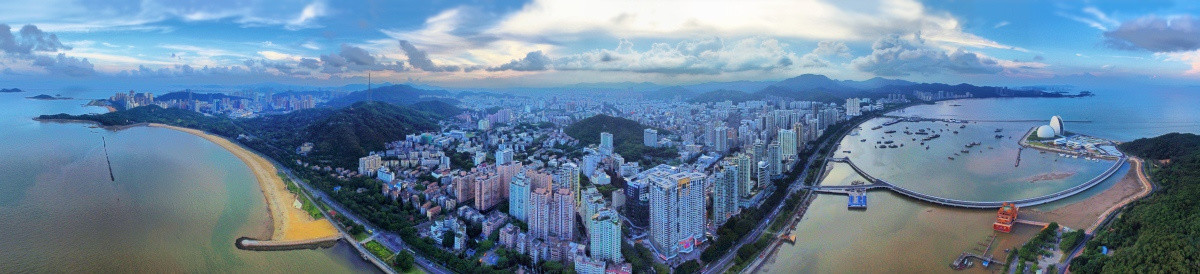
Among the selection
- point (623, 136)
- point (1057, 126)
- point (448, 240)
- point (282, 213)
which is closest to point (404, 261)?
point (448, 240)

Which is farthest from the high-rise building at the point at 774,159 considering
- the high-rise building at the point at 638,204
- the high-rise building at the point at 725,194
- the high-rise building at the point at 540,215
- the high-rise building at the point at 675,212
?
the high-rise building at the point at 540,215

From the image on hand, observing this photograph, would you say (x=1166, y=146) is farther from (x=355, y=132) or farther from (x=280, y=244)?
(x=355, y=132)

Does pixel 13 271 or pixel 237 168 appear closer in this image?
pixel 13 271

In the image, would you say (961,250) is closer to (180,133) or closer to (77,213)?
(77,213)

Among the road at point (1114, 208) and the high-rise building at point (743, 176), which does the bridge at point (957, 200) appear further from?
the high-rise building at point (743, 176)

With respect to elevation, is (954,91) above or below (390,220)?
above

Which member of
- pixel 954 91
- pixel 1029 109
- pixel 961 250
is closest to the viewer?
pixel 961 250

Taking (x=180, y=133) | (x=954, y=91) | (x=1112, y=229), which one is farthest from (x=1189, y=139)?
(x=180, y=133)
